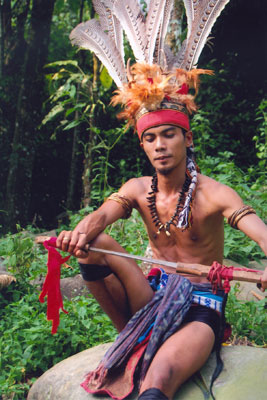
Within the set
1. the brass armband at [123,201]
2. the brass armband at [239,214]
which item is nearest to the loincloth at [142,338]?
the brass armband at [239,214]

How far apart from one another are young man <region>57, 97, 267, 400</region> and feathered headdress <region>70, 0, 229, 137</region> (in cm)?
14

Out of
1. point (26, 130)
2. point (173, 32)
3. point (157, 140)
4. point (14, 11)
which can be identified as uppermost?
point (14, 11)

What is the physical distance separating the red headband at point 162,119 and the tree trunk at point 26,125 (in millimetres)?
4397

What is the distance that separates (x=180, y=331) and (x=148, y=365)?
0.80 ft

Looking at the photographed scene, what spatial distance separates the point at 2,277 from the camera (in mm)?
4109

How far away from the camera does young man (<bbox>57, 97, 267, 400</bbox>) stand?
2556 millimetres

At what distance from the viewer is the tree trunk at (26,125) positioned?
7.14m

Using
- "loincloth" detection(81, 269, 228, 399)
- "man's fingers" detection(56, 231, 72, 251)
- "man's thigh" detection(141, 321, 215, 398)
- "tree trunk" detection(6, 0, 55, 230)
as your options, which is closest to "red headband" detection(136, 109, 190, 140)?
"man's fingers" detection(56, 231, 72, 251)

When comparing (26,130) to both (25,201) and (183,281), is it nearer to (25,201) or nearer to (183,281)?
(25,201)

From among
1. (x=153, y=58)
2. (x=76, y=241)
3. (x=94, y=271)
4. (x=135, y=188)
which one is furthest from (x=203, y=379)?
(x=153, y=58)

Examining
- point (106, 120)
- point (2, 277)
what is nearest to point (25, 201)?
point (106, 120)

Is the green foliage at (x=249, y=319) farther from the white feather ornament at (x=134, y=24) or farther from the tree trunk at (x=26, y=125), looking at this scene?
the tree trunk at (x=26, y=125)

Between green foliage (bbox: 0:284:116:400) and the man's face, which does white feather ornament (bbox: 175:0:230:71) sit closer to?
the man's face

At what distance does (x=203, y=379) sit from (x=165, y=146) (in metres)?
1.32
